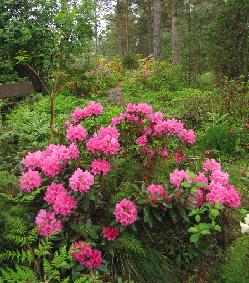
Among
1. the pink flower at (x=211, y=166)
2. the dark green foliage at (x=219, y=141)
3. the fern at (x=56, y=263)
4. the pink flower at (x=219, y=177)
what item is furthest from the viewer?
the dark green foliage at (x=219, y=141)

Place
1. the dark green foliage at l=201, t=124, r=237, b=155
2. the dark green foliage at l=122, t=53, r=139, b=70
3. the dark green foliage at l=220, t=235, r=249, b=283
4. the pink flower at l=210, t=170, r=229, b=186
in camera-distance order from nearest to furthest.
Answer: the dark green foliage at l=220, t=235, r=249, b=283, the pink flower at l=210, t=170, r=229, b=186, the dark green foliage at l=201, t=124, r=237, b=155, the dark green foliage at l=122, t=53, r=139, b=70

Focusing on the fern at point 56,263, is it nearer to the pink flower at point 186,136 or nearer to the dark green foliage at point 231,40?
the pink flower at point 186,136

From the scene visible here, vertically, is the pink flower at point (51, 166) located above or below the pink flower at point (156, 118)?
below

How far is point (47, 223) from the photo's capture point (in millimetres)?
3016

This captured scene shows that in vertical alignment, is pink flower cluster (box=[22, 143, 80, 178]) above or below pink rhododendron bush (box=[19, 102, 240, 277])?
above

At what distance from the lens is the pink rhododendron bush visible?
3031 millimetres

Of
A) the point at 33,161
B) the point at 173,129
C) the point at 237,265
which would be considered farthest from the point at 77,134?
the point at 237,265

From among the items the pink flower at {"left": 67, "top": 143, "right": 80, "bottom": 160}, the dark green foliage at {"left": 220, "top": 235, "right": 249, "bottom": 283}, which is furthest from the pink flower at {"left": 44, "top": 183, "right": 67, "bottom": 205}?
the dark green foliage at {"left": 220, "top": 235, "right": 249, "bottom": 283}

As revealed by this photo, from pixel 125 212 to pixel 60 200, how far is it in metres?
0.52

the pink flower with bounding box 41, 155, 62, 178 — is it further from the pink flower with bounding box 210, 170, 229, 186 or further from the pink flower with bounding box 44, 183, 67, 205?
the pink flower with bounding box 210, 170, 229, 186

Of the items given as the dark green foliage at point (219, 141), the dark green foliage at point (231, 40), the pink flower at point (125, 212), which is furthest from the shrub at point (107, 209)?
the dark green foliage at point (231, 40)

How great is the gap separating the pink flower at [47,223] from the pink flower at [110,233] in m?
0.36

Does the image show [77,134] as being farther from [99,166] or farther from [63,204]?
[63,204]

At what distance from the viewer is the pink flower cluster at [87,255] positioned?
297 centimetres
